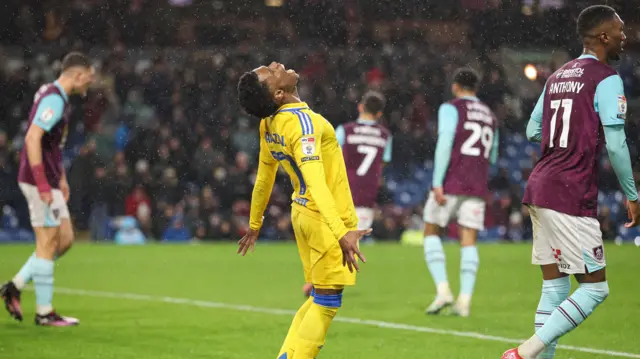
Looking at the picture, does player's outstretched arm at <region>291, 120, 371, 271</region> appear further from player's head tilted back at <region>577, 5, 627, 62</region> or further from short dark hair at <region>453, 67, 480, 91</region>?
short dark hair at <region>453, 67, 480, 91</region>

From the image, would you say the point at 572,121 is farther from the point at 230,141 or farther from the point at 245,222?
the point at 230,141

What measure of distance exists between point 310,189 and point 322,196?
3.4 inches

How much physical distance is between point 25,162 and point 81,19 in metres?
16.7

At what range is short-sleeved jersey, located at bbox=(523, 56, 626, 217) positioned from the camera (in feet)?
19.2

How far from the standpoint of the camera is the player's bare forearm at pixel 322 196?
17.8 feet

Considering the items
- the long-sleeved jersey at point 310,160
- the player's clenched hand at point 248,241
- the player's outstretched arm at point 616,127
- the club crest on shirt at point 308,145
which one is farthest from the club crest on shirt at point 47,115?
the player's outstretched arm at point 616,127

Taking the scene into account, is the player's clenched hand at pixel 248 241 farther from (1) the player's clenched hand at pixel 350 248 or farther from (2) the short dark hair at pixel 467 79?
(2) the short dark hair at pixel 467 79

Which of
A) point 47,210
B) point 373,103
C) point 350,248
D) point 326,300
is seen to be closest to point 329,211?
point 350,248

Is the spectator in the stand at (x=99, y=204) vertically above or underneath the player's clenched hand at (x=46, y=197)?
underneath

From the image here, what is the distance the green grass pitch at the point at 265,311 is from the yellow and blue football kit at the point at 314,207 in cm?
172

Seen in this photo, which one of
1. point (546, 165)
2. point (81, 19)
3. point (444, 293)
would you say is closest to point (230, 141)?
point (81, 19)

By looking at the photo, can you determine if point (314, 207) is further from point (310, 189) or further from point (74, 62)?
point (74, 62)

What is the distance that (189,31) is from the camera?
25.7 meters

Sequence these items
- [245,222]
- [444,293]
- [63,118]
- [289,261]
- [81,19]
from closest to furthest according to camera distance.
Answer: [63,118] → [444,293] → [289,261] → [245,222] → [81,19]
